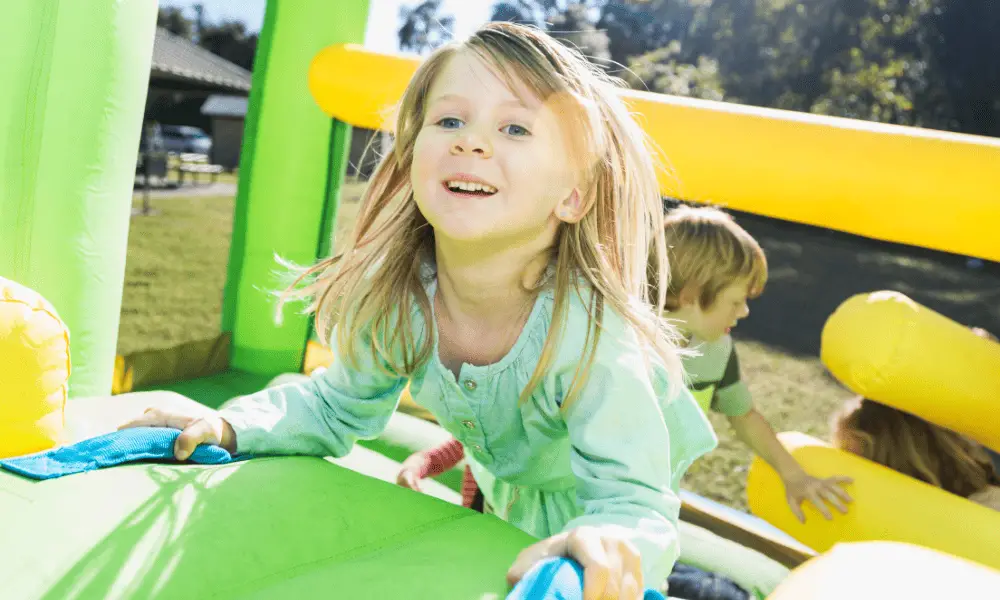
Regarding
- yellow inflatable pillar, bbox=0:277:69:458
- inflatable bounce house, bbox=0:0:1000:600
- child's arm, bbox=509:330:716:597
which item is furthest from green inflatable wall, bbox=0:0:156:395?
child's arm, bbox=509:330:716:597

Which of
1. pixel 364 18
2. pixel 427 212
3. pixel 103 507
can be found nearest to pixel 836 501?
pixel 427 212

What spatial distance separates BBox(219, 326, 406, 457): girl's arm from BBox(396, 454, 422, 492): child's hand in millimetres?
336

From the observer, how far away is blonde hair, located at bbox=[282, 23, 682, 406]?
3.36ft

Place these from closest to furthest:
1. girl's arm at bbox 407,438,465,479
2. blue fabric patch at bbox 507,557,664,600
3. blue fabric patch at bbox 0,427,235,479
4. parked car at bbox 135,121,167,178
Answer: blue fabric patch at bbox 507,557,664,600 → blue fabric patch at bbox 0,427,235,479 → girl's arm at bbox 407,438,465,479 → parked car at bbox 135,121,167,178

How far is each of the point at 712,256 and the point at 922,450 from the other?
1.97 feet

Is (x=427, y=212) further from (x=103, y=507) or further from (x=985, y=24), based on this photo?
(x=985, y=24)

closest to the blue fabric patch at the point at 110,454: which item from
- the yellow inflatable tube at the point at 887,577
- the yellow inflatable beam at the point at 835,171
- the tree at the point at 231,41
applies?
the yellow inflatable tube at the point at 887,577

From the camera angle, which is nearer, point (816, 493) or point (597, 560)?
point (597, 560)

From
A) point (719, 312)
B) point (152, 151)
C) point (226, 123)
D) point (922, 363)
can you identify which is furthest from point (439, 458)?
point (152, 151)

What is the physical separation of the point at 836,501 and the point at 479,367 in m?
0.96

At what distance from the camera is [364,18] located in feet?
8.05

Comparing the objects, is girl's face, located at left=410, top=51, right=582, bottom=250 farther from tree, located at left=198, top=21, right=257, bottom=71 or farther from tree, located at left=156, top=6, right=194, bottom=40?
tree, located at left=156, top=6, right=194, bottom=40

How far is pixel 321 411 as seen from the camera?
3.64ft

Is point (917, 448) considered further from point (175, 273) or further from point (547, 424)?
point (175, 273)
